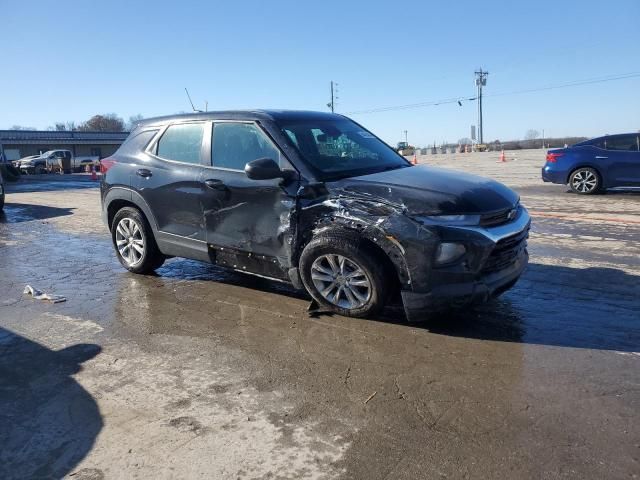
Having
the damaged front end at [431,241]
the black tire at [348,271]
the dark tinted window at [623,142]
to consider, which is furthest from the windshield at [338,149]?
the dark tinted window at [623,142]

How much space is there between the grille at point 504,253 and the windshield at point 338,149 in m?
1.37

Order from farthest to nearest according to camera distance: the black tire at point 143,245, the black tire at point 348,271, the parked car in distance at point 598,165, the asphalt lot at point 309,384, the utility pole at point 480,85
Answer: the utility pole at point 480,85 < the parked car in distance at point 598,165 < the black tire at point 143,245 < the black tire at point 348,271 < the asphalt lot at point 309,384

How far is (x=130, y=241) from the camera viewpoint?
6.37 metres

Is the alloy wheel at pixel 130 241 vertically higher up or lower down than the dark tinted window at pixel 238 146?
lower down

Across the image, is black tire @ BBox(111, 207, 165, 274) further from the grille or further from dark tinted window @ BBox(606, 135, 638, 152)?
dark tinted window @ BBox(606, 135, 638, 152)

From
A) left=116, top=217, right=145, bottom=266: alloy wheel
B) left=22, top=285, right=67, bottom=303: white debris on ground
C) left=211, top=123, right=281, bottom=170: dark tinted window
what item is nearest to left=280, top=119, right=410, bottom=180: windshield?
left=211, top=123, right=281, bottom=170: dark tinted window

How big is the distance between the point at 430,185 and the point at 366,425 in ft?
6.81

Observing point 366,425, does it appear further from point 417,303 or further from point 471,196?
point 471,196

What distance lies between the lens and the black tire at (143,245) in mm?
6113

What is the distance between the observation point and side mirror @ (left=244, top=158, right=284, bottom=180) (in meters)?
4.59

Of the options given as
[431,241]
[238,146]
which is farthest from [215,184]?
[431,241]

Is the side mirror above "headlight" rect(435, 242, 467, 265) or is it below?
above

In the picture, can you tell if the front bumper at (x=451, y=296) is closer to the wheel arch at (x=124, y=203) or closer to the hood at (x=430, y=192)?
the hood at (x=430, y=192)

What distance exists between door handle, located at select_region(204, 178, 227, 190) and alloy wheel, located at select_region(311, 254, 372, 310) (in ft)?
4.33
